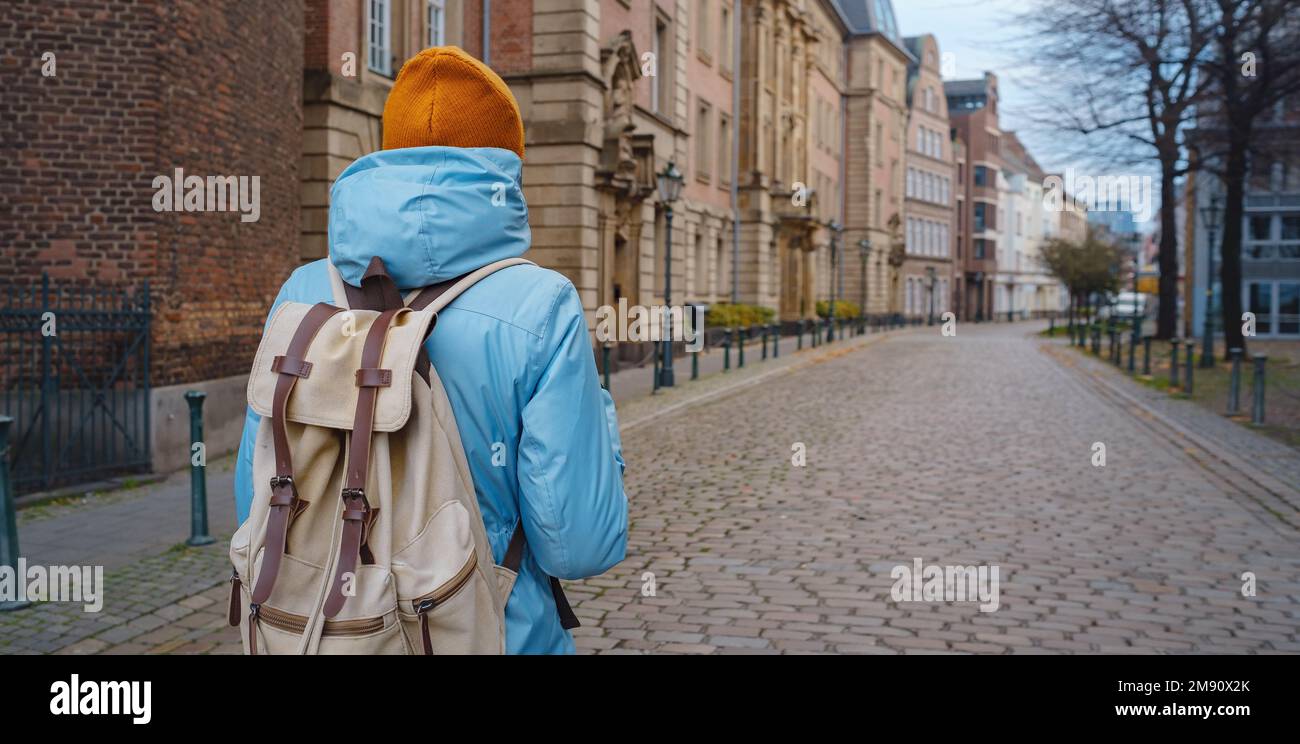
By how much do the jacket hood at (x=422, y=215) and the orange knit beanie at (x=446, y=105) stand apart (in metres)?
0.06

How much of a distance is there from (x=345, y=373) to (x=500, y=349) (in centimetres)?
30

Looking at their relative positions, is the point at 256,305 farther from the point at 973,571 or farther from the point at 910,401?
the point at 910,401

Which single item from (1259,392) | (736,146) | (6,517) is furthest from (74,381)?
(736,146)

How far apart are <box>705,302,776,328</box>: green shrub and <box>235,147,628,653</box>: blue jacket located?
30810 millimetres

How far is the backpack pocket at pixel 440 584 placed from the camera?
197 cm

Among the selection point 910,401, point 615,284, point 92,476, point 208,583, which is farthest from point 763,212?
point 208,583

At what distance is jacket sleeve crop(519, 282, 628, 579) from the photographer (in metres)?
2.10

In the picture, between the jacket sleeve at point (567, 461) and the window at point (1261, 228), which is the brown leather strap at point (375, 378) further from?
the window at point (1261, 228)

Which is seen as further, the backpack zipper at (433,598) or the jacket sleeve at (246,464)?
the jacket sleeve at (246,464)

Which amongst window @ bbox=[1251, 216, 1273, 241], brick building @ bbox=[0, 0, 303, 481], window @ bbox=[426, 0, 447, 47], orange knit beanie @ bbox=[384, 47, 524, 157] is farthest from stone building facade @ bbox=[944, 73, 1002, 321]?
orange knit beanie @ bbox=[384, 47, 524, 157]

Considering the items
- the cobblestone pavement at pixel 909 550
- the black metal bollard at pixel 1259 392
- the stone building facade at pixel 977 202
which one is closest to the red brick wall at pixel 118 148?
the cobblestone pavement at pixel 909 550

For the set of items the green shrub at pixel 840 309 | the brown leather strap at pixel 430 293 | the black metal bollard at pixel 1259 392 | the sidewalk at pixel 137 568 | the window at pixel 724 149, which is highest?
the window at pixel 724 149

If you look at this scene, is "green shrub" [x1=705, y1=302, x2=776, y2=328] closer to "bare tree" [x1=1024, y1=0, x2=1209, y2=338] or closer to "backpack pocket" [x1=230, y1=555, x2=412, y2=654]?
"bare tree" [x1=1024, y1=0, x2=1209, y2=338]

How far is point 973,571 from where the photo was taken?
269 inches
